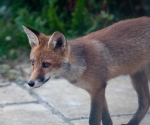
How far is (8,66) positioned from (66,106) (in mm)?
2499

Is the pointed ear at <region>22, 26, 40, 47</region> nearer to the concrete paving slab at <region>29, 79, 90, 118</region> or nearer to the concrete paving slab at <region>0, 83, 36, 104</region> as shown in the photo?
the concrete paving slab at <region>29, 79, 90, 118</region>

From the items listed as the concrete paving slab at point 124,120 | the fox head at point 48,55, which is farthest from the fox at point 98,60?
the concrete paving slab at point 124,120

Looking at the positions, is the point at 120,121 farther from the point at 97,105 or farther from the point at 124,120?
the point at 97,105

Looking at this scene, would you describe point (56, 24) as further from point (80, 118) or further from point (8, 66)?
point (80, 118)

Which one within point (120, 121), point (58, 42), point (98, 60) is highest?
point (58, 42)

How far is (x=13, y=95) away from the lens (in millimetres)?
6773

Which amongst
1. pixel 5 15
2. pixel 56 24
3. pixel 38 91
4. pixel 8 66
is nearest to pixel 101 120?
pixel 38 91

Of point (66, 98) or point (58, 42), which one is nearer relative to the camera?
point (58, 42)

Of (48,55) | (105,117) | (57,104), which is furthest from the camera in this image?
(57,104)

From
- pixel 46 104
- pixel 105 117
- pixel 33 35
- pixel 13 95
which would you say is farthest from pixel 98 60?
pixel 13 95

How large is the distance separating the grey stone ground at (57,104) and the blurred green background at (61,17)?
195 centimetres

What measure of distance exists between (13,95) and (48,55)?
1936 mm

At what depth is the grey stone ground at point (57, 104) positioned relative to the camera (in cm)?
569

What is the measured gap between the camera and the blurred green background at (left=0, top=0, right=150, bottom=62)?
916 centimetres
